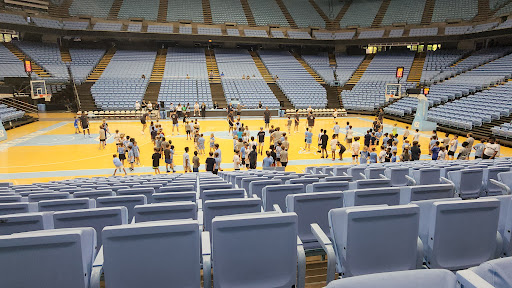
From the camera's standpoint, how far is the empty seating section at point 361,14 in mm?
43419

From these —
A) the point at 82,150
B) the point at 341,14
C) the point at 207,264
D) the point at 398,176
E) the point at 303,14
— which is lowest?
the point at 82,150

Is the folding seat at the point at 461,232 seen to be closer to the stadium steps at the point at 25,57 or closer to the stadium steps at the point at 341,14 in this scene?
the stadium steps at the point at 25,57

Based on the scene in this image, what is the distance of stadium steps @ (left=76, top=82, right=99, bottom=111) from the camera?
2958 centimetres

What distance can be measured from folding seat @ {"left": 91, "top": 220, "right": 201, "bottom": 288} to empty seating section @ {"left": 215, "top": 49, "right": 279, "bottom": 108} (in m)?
29.8

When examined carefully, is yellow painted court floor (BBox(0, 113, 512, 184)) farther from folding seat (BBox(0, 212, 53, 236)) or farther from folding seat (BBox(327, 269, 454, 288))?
folding seat (BBox(327, 269, 454, 288))

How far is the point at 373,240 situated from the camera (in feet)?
8.34

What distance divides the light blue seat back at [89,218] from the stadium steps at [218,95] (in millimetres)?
29293

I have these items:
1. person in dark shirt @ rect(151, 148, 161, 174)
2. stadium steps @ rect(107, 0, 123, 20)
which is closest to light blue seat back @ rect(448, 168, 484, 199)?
person in dark shirt @ rect(151, 148, 161, 174)

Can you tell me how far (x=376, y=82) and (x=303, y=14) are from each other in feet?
54.4

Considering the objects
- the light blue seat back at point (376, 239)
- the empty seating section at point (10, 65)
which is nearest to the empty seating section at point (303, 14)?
the empty seating section at point (10, 65)

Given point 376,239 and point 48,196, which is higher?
point 376,239

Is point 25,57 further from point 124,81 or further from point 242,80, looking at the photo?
point 242,80

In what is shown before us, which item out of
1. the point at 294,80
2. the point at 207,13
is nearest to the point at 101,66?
the point at 207,13

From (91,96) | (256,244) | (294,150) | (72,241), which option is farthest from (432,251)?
(91,96)
